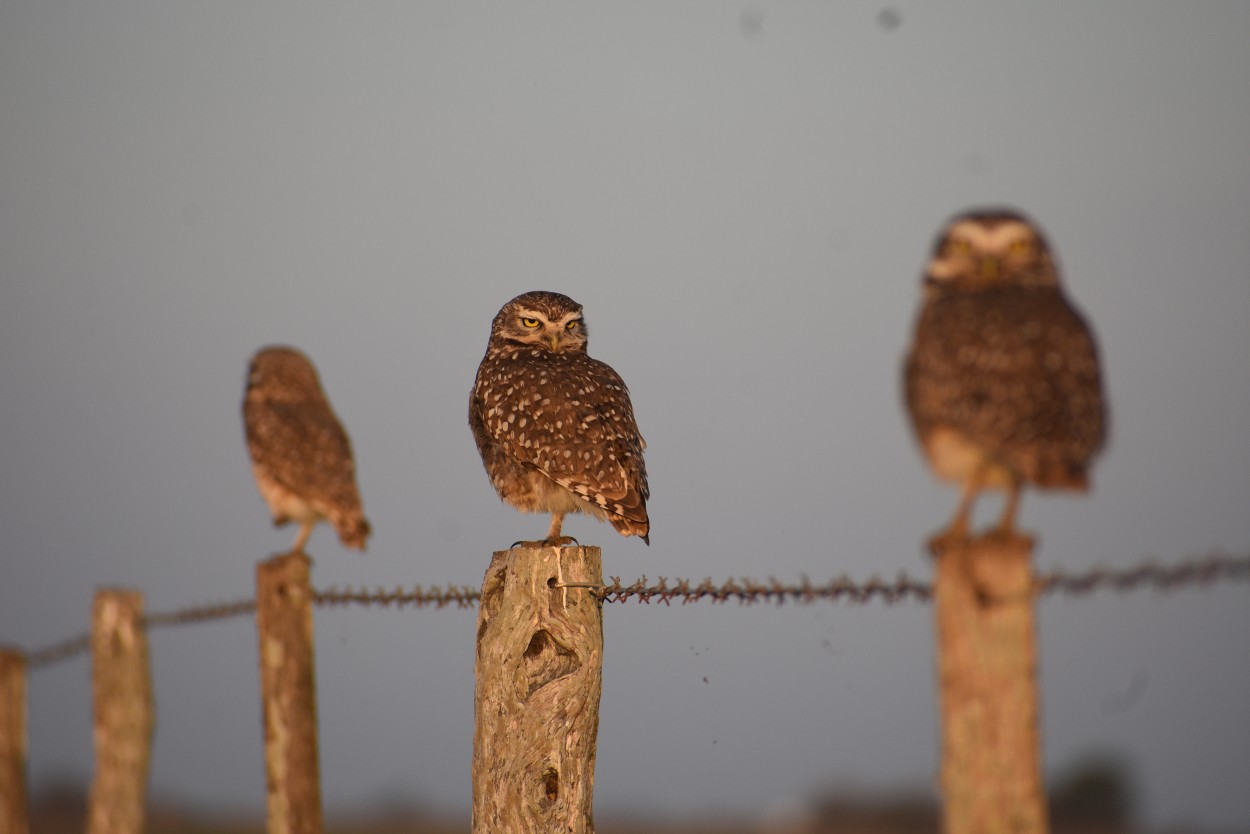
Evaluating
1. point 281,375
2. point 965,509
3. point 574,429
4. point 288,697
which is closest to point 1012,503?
point 965,509

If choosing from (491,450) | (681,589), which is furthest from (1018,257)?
(491,450)

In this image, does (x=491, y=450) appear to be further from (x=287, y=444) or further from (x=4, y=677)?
(x=4, y=677)

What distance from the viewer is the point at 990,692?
3545mm

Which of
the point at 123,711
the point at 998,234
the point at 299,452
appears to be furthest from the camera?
the point at 299,452

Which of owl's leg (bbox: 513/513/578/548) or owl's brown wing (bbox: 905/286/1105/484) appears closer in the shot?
owl's brown wing (bbox: 905/286/1105/484)

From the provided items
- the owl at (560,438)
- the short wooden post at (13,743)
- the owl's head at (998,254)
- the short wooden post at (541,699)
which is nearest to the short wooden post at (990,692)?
the owl's head at (998,254)

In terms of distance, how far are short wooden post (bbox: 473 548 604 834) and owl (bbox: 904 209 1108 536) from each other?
169cm

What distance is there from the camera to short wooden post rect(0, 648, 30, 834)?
1062cm

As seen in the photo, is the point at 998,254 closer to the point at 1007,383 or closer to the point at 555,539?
the point at 1007,383

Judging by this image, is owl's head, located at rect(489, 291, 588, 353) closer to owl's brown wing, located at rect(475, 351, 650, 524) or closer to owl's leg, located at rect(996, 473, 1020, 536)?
owl's brown wing, located at rect(475, 351, 650, 524)

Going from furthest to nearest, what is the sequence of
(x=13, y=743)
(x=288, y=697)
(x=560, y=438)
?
(x=13, y=743)
(x=560, y=438)
(x=288, y=697)

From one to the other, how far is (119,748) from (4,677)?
1.99 metres

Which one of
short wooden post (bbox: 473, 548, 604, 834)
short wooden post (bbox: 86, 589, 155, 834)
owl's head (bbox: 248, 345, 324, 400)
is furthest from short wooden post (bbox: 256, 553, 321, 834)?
owl's head (bbox: 248, 345, 324, 400)

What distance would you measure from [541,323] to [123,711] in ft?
11.8
